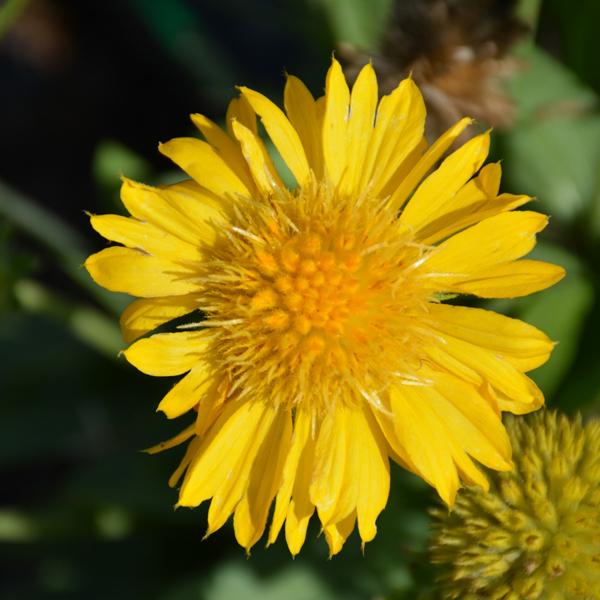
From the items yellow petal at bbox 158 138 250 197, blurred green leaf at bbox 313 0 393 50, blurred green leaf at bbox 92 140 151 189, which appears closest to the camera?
yellow petal at bbox 158 138 250 197

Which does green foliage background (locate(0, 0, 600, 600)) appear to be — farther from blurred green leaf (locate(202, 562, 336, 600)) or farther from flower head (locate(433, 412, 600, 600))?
flower head (locate(433, 412, 600, 600))

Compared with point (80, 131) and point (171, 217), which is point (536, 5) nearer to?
point (171, 217)

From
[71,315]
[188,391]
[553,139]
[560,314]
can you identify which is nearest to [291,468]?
[188,391]

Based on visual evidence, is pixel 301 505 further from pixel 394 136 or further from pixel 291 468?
pixel 394 136

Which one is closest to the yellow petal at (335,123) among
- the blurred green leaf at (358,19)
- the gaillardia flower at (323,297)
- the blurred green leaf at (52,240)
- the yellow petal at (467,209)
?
the gaillardia flower at (323,297)

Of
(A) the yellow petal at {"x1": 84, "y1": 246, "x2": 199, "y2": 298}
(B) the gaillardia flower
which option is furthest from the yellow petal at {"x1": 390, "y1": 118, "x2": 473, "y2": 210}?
(A) the yellow petal at {"x1": 84, "y1": 246, "x2": 199, "y2": 298}

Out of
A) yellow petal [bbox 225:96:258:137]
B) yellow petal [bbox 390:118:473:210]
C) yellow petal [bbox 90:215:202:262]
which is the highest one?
yellow petal [bbox 225:96:258:137]
